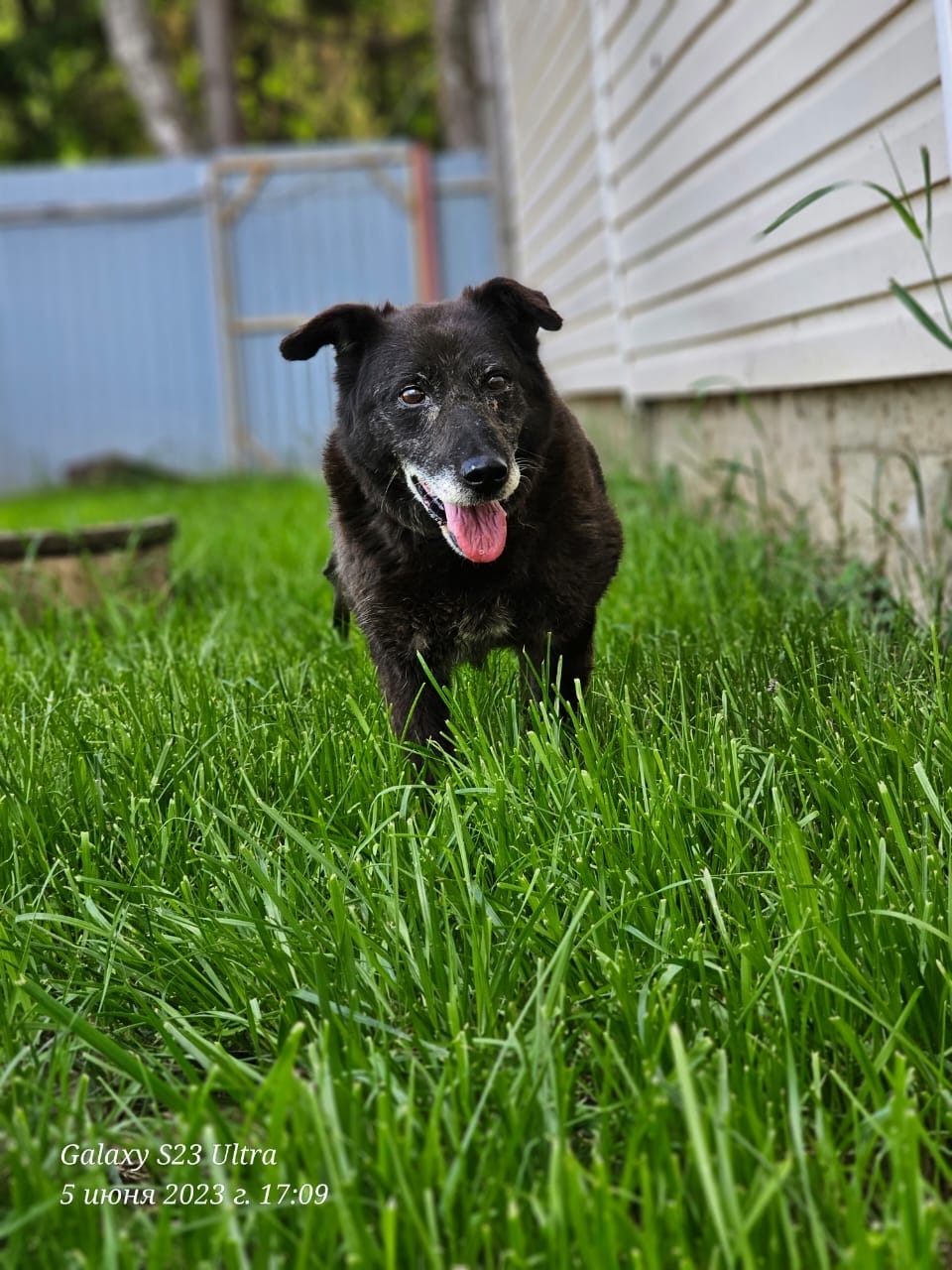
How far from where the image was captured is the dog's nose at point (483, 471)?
102 inches

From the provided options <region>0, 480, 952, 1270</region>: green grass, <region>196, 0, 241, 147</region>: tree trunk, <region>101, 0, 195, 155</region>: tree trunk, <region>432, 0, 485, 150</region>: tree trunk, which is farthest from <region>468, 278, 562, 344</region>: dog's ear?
<region>101, 0, 195, 155</region>: tree trunk

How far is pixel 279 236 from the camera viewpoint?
13.7m

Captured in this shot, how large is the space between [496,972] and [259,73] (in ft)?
76.4

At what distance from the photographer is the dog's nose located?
102 inches

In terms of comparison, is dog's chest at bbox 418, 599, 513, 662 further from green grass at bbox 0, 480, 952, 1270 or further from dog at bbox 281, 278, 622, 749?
green grass at bbox 0, 480, 952, 1270

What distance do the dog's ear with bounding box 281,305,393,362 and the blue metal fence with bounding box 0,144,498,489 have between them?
10.7 meters

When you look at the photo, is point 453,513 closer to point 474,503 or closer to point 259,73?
point 474,503

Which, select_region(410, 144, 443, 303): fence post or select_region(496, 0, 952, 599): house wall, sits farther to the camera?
select_region(410, 144, 443, 303): fence post

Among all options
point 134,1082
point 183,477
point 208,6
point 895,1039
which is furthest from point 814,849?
point 208,6

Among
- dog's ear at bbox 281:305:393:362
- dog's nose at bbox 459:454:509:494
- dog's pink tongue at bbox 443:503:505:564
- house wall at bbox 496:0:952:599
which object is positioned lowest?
dog's pink tongue at bbox 443:503:505:564

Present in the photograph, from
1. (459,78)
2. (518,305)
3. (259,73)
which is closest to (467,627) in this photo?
(518,305)

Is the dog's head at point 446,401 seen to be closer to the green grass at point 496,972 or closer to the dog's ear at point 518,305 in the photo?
the dog's ear at point 518,305

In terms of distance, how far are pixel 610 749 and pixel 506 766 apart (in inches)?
8.3

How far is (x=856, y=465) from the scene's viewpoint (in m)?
4.32
